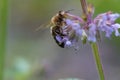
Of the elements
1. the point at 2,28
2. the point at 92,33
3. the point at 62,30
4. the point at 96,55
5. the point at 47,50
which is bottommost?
the point at 96,55

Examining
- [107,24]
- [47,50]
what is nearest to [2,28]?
[107,24]

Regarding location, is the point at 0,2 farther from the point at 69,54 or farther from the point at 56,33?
the point at 69,54

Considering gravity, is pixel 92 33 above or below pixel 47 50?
below

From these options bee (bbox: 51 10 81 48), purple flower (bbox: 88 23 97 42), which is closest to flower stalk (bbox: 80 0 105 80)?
purple flower (bbox: 88 23 97 42)

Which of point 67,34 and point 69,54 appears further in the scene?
point 69,54

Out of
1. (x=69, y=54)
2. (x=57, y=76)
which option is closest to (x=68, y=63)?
(x=69, y=54)

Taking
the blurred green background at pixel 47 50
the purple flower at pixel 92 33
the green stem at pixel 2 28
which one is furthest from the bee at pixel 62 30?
the blurred green background at pixel 47 50

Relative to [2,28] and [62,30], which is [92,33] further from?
[2,28]
